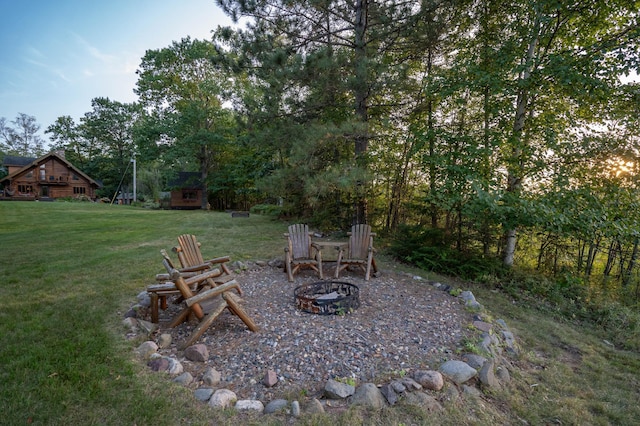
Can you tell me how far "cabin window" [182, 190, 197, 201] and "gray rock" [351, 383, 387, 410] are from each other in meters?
21.0

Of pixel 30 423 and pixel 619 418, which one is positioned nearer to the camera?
pixel 30 423

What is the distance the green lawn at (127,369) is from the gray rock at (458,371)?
0.17 metres

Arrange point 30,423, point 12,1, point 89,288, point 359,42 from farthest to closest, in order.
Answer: point 359,42 < point 12,1 < point 89,288 < point 30,423

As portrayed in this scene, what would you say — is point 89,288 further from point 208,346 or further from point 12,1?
point 12,1

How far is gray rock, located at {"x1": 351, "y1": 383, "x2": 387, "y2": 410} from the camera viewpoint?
193cm

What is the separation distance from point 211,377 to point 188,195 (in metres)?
20.6

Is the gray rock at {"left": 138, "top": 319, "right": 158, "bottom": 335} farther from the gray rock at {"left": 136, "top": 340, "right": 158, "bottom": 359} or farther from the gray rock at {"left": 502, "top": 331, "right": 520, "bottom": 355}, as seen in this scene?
the gray rock at {"left": 502, "top": 331, "right": 520, "bottom": 355}

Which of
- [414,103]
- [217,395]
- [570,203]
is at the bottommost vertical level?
[217,395]

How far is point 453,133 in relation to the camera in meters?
5.58

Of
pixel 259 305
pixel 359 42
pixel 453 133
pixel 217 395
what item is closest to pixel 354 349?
pixel 217 395

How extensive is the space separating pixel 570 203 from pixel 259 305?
173 inches

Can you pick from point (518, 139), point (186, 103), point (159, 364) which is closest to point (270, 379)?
point (159, 364)

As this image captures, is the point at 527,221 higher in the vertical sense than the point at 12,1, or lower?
lower

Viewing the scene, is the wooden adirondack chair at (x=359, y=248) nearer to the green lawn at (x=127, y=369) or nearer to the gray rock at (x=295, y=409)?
the green lawn at (x=127, y=369)
